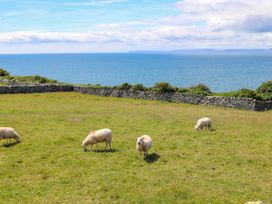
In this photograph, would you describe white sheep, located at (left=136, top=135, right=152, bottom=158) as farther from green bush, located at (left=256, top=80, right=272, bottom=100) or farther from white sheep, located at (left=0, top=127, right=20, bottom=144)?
green bush, located at (left=256, top=80, right=272, bottom=100)

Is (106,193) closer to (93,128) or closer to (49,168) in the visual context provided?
(49,168)

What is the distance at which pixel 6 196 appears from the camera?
14.6 meters

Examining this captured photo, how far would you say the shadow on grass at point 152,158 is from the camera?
19.4 m

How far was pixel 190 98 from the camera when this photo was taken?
171ft

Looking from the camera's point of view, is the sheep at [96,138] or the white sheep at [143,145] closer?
the white sheep at [143,145]

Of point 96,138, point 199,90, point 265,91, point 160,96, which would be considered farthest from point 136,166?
point 265,91

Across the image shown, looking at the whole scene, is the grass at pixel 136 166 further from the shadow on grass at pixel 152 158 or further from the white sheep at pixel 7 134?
the white sheep at pixel 7 134

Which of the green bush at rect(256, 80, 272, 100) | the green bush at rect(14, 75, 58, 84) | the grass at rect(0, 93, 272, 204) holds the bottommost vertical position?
the grass at rect(0, 93, 272, 204)

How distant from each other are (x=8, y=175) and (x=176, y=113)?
942 inches

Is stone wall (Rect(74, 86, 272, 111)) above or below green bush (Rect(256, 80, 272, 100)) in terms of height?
below

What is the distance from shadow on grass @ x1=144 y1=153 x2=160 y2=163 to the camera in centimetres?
1936

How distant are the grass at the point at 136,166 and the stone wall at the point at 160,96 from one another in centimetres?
1742

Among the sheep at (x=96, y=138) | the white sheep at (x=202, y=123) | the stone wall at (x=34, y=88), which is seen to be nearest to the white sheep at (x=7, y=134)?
the sheep at (x=96, y=138)

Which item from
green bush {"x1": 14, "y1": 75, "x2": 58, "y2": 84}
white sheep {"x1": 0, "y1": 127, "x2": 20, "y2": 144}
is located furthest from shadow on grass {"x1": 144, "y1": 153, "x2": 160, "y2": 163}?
green bush {"x1": 14, "y1": 75, "x2": 58, "y2": 84}
